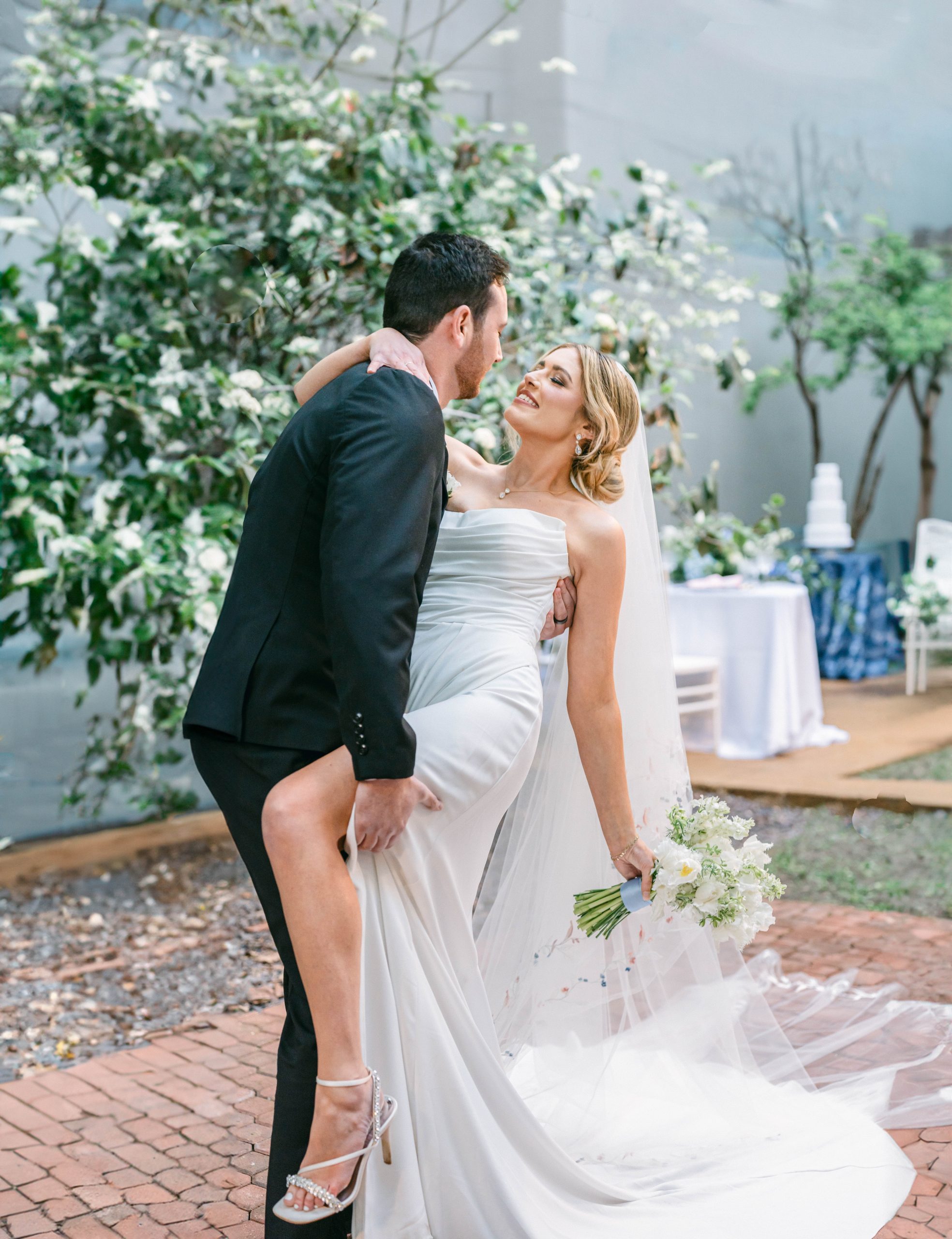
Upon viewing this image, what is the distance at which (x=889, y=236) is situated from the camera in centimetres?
1210

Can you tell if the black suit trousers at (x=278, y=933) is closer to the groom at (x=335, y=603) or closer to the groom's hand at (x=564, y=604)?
the groom at (x=335, y=603)

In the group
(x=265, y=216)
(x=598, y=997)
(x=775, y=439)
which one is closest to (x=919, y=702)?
(x=775, y=439)

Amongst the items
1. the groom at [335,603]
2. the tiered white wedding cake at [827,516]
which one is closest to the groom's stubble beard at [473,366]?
the groom at [335,603]

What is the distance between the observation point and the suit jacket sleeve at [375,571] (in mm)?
2002

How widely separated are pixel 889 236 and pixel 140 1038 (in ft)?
35.5

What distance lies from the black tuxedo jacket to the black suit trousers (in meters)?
0.04

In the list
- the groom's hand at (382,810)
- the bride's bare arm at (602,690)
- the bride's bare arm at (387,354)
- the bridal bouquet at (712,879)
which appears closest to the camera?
the groom's hand at (382,810)

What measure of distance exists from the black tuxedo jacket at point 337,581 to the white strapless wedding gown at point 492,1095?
0.32 m

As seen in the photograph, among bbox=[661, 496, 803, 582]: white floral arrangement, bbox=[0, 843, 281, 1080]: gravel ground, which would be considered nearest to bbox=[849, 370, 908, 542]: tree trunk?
bbox=[661, 496, 803, 582]: white floral arrangement

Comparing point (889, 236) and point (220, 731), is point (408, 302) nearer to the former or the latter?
point (220, 731)

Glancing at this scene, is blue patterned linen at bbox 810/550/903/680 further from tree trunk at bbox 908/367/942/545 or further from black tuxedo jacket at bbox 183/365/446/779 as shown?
black tuxedo jacket at bbox 183/365/446/779

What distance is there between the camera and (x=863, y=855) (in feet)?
19.4

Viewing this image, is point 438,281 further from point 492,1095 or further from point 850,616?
point 850,616

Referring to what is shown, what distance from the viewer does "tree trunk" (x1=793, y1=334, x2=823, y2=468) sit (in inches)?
492
